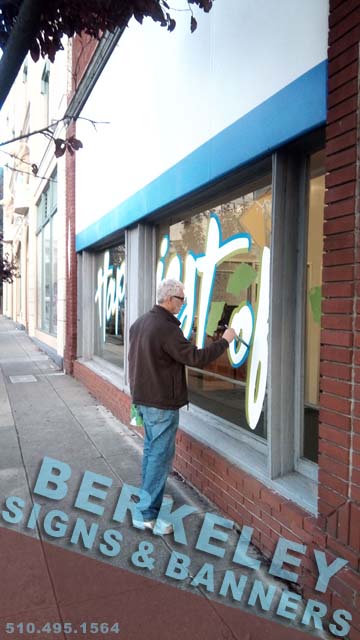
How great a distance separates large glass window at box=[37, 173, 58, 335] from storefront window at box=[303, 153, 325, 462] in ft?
34.1

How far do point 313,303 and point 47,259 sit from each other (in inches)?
519

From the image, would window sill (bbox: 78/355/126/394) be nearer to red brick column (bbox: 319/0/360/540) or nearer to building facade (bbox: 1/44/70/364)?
building facade (bbox: 1/44/70/364)

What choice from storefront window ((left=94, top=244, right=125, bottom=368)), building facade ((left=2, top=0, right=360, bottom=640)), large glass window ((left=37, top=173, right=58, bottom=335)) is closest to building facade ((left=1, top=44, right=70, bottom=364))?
large glass window ((left=37, top=173, right=58, bottom=335))

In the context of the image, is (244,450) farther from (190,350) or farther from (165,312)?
(165,312)

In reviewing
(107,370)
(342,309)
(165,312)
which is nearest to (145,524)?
(165,312)

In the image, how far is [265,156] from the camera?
344cm

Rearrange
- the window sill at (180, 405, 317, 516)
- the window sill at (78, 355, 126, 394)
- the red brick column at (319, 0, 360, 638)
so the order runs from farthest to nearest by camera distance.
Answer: the window sill at (78, 355, 126, 394)
the window sill at (180, 405, 317, 516)
the red brick column at (319, 0, 360, 638)

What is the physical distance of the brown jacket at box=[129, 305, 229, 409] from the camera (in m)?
3.41

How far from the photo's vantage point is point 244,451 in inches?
151

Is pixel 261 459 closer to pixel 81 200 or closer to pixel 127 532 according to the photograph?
pixel 127 532

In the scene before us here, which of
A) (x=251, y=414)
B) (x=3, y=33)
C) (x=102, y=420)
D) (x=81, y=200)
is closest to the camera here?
(x=3, y=33)

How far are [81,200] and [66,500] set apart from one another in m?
6.59

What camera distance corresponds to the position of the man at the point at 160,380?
3451mm

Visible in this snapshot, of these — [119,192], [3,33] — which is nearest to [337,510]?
[3,33]
